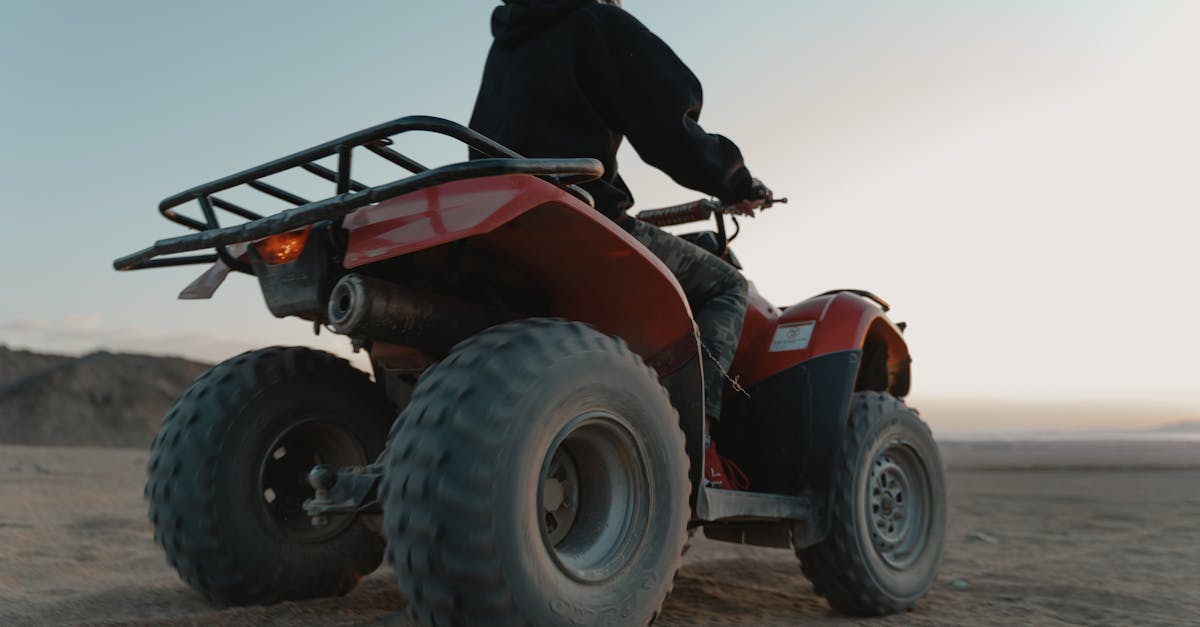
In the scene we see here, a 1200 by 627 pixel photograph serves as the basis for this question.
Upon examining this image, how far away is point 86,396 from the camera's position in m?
24.7

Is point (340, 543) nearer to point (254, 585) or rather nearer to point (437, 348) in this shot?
point (254, 585)

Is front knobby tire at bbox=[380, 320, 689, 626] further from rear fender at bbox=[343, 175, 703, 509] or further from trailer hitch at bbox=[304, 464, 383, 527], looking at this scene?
trailer hitch at bbox=[304, 464, 383, 527]

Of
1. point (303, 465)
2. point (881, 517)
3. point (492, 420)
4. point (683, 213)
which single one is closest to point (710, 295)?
point (683, 213)

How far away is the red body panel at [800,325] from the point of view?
3.88m

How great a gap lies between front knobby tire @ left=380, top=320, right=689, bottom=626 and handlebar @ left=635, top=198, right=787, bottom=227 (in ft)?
5.02

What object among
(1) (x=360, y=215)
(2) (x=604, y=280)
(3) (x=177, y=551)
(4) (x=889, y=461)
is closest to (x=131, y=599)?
(3) (x=177, y=551)

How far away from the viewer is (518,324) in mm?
2529

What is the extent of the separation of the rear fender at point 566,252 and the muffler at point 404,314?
13 cm

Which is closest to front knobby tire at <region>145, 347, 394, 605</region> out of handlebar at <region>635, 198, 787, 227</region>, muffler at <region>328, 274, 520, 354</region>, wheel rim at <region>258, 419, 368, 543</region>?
wheel rim at <region>258, 419, 368, 543</region>

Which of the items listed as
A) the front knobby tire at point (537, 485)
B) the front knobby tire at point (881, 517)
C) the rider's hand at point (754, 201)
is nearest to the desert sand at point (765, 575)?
the front knobby tire at point (881, 517)

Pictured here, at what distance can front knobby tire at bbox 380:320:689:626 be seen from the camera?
2.21 meters

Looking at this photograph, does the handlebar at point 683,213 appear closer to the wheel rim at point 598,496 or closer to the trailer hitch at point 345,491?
the wheel rim at point 598,496

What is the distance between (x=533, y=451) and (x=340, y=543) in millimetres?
1429

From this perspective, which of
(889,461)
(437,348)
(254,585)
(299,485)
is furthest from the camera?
(889,461)
